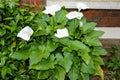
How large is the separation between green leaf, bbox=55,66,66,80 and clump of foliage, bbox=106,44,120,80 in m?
1.77

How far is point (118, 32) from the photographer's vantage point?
5609 millimetres

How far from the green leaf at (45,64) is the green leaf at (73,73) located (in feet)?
0.79

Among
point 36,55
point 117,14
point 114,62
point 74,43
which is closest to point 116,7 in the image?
point 117,14

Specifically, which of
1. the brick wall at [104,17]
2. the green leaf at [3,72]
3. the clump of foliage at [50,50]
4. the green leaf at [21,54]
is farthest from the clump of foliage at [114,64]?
the green leaf at [3,72]

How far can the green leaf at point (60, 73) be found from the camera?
3709mm

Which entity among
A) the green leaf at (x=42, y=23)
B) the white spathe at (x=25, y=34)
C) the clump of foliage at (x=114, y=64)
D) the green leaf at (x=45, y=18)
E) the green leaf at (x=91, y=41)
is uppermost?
the green leaf at (x=45, y=18)

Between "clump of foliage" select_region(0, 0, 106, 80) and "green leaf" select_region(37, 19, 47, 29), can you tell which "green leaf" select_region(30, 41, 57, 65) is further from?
"green leaf" select_region(37, 19, 47, 29)

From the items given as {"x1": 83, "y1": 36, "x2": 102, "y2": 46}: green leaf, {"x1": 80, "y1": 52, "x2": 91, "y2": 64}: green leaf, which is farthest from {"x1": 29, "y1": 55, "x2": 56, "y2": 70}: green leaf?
{"x1": 83, "y1": 36, "x2": 102, "y2": 46}: green leaf

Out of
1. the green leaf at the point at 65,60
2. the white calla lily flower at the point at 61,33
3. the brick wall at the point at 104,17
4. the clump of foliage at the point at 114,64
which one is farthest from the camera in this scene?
the brick wall at the point at 104,17

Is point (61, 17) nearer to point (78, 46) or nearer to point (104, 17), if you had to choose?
point (78, 46)

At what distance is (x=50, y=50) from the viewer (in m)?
3.76

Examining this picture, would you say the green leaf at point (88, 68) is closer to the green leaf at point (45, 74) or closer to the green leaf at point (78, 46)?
the green leaf at point (78, 46)

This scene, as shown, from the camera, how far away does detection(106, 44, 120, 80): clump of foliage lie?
5.32 m

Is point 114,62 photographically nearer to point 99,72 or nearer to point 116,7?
point 116,7
